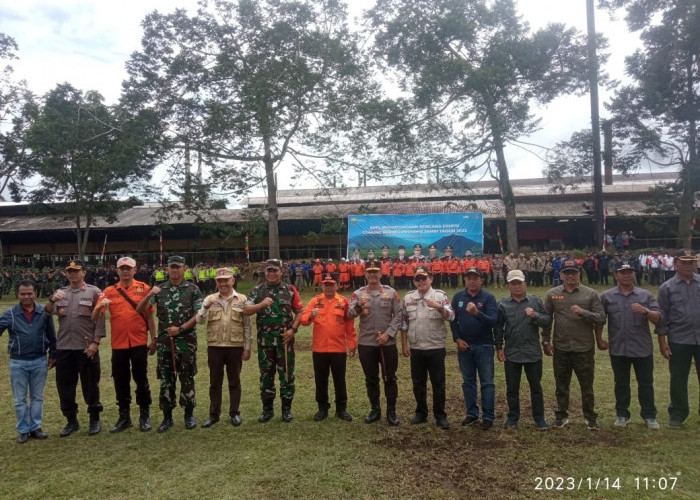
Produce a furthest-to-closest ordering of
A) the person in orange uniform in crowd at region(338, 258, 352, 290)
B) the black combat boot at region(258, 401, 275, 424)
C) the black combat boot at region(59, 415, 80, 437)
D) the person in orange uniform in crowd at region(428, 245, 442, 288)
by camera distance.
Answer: the person in orange uniform in crowd at region(338, 258, 352, 290), the person in orange uniform in crowd at region(428, 245, 442, 288), the black combat boot at region(258, 401, 275, 424), the black combat boot at region(59, 415, 80, 437)

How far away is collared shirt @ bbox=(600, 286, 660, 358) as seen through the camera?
5.56 meters

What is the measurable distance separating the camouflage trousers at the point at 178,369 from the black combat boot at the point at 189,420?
0.17ft

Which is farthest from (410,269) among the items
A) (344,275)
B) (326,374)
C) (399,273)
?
(326,374)

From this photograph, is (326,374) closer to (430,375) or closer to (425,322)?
(430,375)

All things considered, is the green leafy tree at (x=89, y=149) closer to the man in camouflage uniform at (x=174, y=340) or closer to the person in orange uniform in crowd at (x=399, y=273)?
the person in orange uniform in crowd at (x=399, y=273)

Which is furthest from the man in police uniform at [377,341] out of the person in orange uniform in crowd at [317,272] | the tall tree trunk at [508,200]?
the tall tree trunk at [508,200]

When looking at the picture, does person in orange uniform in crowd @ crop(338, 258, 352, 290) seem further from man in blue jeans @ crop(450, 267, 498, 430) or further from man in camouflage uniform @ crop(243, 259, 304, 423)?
man in blue jeans @ crop(450, 267, 498, 430)

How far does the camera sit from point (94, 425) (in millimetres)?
5832

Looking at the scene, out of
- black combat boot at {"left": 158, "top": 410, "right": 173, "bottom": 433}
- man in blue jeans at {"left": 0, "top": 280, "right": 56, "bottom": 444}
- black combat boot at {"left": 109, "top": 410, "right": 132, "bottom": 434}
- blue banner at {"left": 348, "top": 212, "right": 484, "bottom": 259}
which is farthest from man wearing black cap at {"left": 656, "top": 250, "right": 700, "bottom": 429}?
blue banner at {"left": 348, "top": 212, "right": 484, "bottom": 259}

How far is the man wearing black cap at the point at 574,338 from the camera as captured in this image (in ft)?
18.2

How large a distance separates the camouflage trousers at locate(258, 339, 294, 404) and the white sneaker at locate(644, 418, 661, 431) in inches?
156

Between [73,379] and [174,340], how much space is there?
123cm

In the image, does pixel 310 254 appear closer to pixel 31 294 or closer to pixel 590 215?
pixel 590 215

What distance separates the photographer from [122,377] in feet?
19.1
